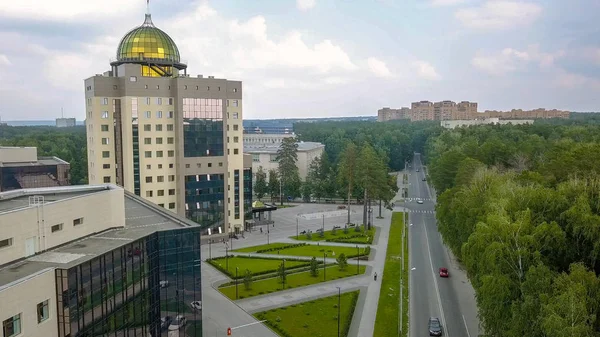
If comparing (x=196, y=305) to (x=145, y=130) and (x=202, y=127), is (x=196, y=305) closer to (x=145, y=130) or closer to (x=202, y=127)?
(x=145, y=130)

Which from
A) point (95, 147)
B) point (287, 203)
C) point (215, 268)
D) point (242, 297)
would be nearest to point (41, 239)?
point (242, 297)

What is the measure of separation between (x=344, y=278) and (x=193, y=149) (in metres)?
25.1

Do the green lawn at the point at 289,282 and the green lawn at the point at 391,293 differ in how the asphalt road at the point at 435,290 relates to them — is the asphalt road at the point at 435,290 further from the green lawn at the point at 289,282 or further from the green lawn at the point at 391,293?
the green lawn at the point at 289,282

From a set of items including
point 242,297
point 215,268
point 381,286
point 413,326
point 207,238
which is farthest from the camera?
point 207,238

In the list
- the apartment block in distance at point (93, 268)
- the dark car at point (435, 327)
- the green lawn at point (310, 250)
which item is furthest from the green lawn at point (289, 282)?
the dark car at point (435, 327)

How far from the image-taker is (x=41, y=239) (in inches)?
869

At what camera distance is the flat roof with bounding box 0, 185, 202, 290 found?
65.8 feet

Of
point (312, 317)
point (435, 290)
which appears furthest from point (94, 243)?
point (435, 290)

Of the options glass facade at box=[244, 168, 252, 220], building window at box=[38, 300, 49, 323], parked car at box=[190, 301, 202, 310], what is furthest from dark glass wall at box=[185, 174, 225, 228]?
building window at box=[38, 300, 49, 323]

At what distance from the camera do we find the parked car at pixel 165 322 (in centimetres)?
2715

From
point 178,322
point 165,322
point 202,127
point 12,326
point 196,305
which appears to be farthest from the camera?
point 202,127

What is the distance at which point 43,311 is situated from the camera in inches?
760

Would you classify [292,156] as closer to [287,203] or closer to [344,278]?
[287,203]

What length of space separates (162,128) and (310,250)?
22.4m
